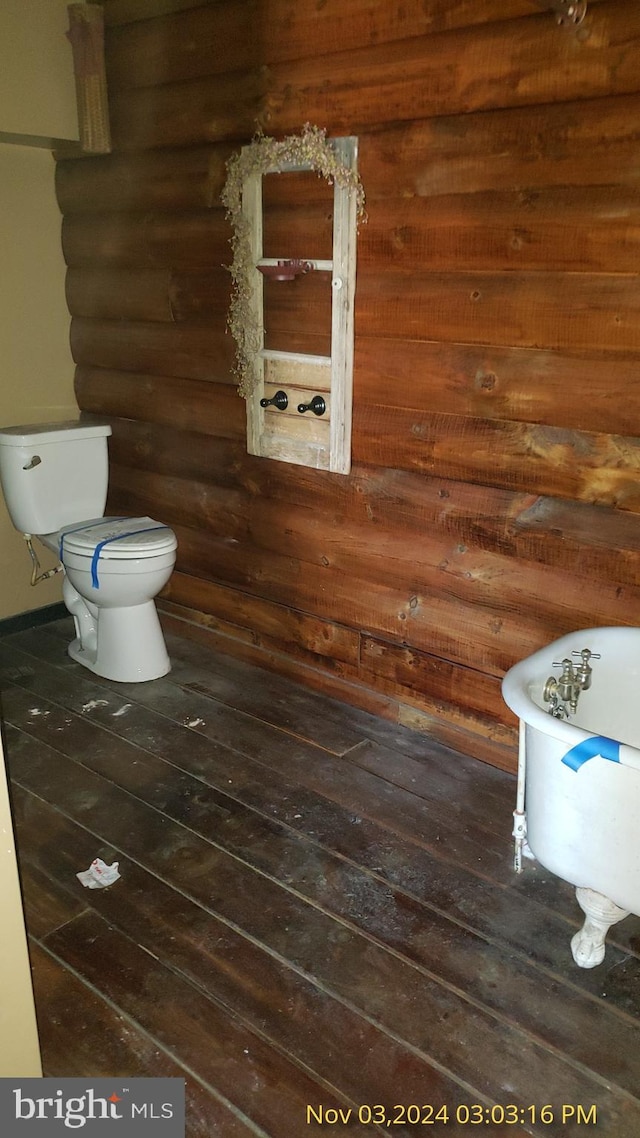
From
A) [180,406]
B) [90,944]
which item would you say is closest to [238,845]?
[90,944]

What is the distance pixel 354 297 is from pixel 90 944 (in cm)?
184

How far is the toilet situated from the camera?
284 centimetres

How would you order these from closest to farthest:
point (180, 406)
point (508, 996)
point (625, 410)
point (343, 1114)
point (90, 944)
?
point (343, 1114)
point (508, 996)
point (90, 944)
point (625, 410)
point (180, 406)

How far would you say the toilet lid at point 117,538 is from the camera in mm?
2799

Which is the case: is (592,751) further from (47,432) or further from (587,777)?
(47,432)

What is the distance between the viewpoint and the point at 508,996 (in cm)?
168

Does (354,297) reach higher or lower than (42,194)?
lower

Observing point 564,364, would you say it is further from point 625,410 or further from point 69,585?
point 69,585

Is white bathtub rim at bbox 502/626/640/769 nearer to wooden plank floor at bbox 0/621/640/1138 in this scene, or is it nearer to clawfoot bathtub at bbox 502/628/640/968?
clawfoot bathtub at bbox 502/628/640/968

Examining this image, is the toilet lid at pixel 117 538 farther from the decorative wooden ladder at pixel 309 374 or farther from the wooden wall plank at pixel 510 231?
the wooden wall plank at pixel 510 231

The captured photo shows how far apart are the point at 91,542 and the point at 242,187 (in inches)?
49.5

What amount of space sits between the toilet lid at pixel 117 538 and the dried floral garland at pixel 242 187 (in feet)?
1.91

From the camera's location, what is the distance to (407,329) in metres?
2.38

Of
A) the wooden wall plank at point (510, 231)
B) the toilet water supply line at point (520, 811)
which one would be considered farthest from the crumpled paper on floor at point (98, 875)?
the wooden wall plank at point (510, 231)
